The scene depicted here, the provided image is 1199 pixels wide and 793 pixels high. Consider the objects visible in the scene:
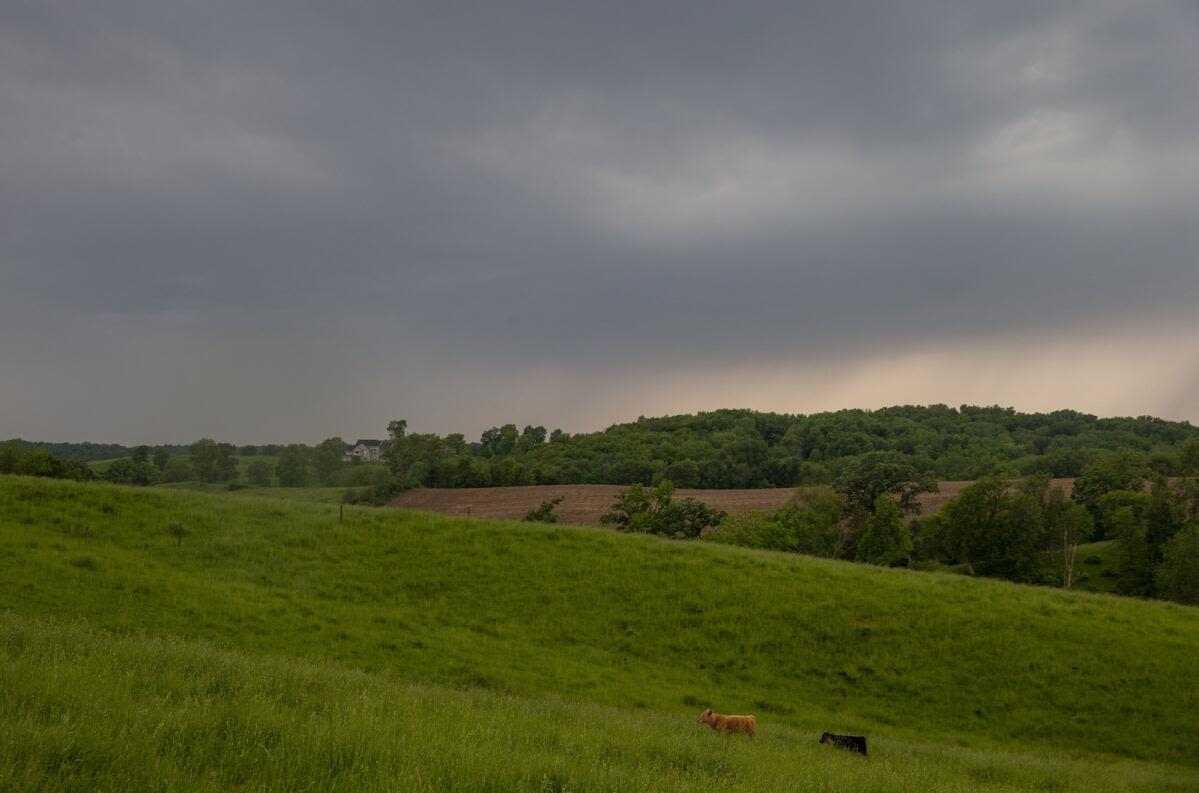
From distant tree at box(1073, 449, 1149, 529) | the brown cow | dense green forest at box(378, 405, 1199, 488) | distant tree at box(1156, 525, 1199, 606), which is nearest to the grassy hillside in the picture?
the brown cow

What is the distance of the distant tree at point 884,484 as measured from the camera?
8519 centimetres

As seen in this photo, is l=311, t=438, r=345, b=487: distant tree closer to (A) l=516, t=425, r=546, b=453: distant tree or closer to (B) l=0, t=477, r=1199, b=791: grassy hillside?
(A) l=516, t=425, r=546, b=453: distant tree

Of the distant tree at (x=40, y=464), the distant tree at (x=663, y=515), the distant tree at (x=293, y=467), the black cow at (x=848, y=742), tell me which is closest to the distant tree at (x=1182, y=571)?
the distant tree at (x=663, y=515)

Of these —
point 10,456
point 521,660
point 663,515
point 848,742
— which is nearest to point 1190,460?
point 663,515

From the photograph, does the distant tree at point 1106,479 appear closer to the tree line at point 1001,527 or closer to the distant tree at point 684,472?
the tree line at point 1001,527

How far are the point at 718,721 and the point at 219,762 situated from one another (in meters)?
10.7

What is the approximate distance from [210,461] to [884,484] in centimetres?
11353

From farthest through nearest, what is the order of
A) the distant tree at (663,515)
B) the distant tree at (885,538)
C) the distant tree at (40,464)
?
the distant tree at (663,515) → the distant tree at (885,538) → the distant tree at (40,464)

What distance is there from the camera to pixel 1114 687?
25.7 meters

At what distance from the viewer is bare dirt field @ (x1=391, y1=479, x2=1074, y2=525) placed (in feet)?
290

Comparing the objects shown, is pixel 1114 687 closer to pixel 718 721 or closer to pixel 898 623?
pixel 898 623

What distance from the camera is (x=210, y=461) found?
132625 mm

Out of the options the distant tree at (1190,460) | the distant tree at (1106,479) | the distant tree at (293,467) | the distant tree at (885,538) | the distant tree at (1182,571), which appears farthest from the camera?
the distant tree at (293,467)

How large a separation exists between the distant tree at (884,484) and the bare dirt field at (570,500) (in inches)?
148
